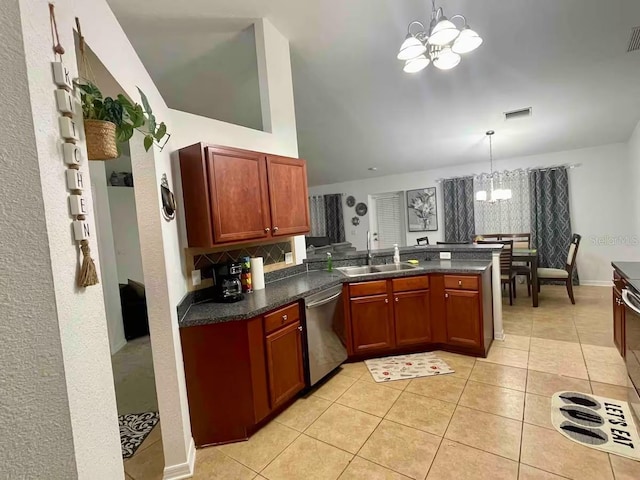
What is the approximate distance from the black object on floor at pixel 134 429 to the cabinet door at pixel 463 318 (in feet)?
8.85

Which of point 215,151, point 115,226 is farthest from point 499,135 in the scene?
point 115,226

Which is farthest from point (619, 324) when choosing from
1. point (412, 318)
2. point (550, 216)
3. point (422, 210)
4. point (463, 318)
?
point (422, 210)

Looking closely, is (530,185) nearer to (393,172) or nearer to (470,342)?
(393,172)

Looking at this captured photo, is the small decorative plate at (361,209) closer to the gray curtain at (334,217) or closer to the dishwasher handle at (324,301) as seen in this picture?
the gray curtain at (334,217)

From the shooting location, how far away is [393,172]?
691 cm

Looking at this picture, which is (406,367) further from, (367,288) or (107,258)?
(107,258)

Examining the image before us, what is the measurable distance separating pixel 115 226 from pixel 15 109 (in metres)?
4.58

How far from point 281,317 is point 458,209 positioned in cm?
530

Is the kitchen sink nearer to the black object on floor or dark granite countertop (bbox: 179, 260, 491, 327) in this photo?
dark granite countertop (bbox: 179, 260, 491, 327)

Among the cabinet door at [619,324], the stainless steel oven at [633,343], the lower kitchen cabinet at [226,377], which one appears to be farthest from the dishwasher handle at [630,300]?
the lower kitchen cabinet at [226,377]

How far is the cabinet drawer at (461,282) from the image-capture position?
2822 millimetres

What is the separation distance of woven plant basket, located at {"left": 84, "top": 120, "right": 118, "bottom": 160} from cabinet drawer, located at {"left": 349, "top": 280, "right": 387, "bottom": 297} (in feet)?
7.45

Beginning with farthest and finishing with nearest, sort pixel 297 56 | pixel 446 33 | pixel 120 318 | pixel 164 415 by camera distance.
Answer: pixel 120 318, pixel 297 56, pixel 446 33, pixel 164 415

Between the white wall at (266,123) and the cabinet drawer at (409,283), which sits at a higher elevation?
the white wall at (266,123)
